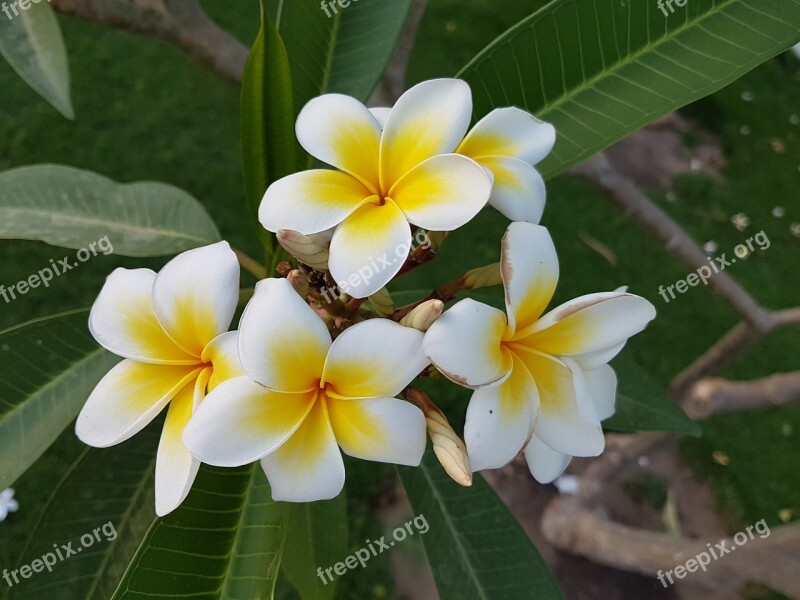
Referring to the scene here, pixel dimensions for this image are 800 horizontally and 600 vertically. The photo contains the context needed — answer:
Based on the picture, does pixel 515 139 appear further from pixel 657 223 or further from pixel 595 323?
pixel 657 223

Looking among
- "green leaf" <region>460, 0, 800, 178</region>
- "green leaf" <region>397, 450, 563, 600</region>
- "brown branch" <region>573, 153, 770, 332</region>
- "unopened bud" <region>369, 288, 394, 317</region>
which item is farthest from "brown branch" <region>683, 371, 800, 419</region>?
"unopened bud" <region>369, 288, 394, 317</region>

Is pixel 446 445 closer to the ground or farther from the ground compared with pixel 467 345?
closer to the ground

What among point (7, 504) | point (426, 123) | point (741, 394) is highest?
point (426, 123)

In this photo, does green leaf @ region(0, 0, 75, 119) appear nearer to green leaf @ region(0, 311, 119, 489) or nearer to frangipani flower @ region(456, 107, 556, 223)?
green leaf @ region(0, 311, 119, 489)

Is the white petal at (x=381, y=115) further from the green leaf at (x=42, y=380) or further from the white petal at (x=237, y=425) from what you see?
the green leaf at (x=42, y=380)

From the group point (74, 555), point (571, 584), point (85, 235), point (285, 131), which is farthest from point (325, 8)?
point (571, 584)

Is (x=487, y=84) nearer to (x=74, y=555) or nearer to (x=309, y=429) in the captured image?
(x=309, y=429)

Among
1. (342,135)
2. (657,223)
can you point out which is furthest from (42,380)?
(657,223)

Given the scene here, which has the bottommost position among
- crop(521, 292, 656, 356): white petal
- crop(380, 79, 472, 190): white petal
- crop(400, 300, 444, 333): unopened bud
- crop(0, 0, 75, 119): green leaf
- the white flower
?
the white flower
